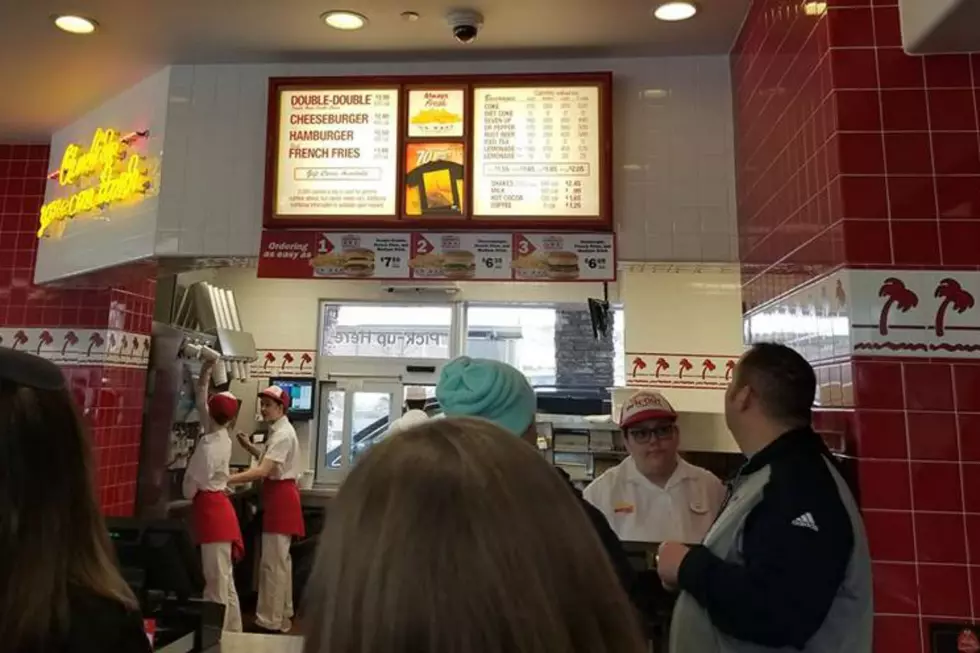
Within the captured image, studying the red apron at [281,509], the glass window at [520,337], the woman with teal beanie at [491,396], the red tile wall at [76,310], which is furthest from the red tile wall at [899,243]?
the glass window at [520,337]

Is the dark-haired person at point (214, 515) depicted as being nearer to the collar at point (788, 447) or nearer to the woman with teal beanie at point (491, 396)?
the woman with teal beanie at point (491, 396)

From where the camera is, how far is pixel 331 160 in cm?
345

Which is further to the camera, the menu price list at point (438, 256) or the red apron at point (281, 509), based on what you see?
the red apron at point (281, 509)

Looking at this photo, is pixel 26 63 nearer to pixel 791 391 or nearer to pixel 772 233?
pixel 772 233

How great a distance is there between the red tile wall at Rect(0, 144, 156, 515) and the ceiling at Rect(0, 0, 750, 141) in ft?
4.07

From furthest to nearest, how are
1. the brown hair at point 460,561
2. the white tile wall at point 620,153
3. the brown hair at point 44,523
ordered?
1. the white tile wall at point 620,153
2. the brown hair at point 44,523
3. the brown hair at point 460,561

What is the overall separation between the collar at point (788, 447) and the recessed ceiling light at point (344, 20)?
2.43m

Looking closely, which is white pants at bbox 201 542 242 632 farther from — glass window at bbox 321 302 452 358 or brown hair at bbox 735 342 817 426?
brown hair at bbox 735 342 817 426

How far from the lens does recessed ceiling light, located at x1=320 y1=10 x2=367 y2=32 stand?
10.5 feet

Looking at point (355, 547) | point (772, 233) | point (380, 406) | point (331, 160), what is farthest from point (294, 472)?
point (355, 547)

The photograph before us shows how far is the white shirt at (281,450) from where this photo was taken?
5841mm

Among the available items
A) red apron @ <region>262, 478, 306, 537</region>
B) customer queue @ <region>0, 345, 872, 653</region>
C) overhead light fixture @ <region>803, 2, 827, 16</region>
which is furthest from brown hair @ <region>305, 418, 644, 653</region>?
red apron @ <region>262, 478, 306, 537</region>

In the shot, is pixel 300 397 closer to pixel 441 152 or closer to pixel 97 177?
pixel 97 177

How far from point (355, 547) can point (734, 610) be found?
1284mm
